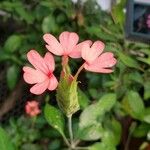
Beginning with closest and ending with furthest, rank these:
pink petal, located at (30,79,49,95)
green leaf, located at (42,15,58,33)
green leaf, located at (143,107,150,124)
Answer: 1. pink petal, located at (30,79,49,95)
2. green leaf, located at (143,107,150,124)
3. green leaf, located at (42,15,58,33)

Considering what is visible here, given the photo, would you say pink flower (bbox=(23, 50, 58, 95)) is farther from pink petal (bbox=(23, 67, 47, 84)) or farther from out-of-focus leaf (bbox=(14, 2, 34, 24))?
out-of-focus leaf (bbox=(14, 2, 34, 24))

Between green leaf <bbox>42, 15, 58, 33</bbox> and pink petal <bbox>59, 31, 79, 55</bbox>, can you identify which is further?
green leaf <bbox>42, 15, 58, 33</bbox>

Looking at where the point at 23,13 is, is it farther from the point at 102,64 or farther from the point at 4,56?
the point at 102,64

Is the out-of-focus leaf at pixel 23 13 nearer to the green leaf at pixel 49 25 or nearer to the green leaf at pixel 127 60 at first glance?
the green leaf at pixel 49 25

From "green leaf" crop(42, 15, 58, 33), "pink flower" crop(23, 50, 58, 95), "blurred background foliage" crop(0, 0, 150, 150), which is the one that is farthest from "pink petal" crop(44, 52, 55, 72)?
"green leaf" crop(42, 15, 58, 33)

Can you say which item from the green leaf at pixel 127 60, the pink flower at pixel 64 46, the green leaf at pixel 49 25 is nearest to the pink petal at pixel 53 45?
the pink flower at pixel 64 46

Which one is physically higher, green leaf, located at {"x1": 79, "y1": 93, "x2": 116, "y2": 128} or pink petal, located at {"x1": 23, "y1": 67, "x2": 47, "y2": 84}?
pink petal, located at {"x1": 23, "y1": 67, "x2": 47, "y2": 84}
